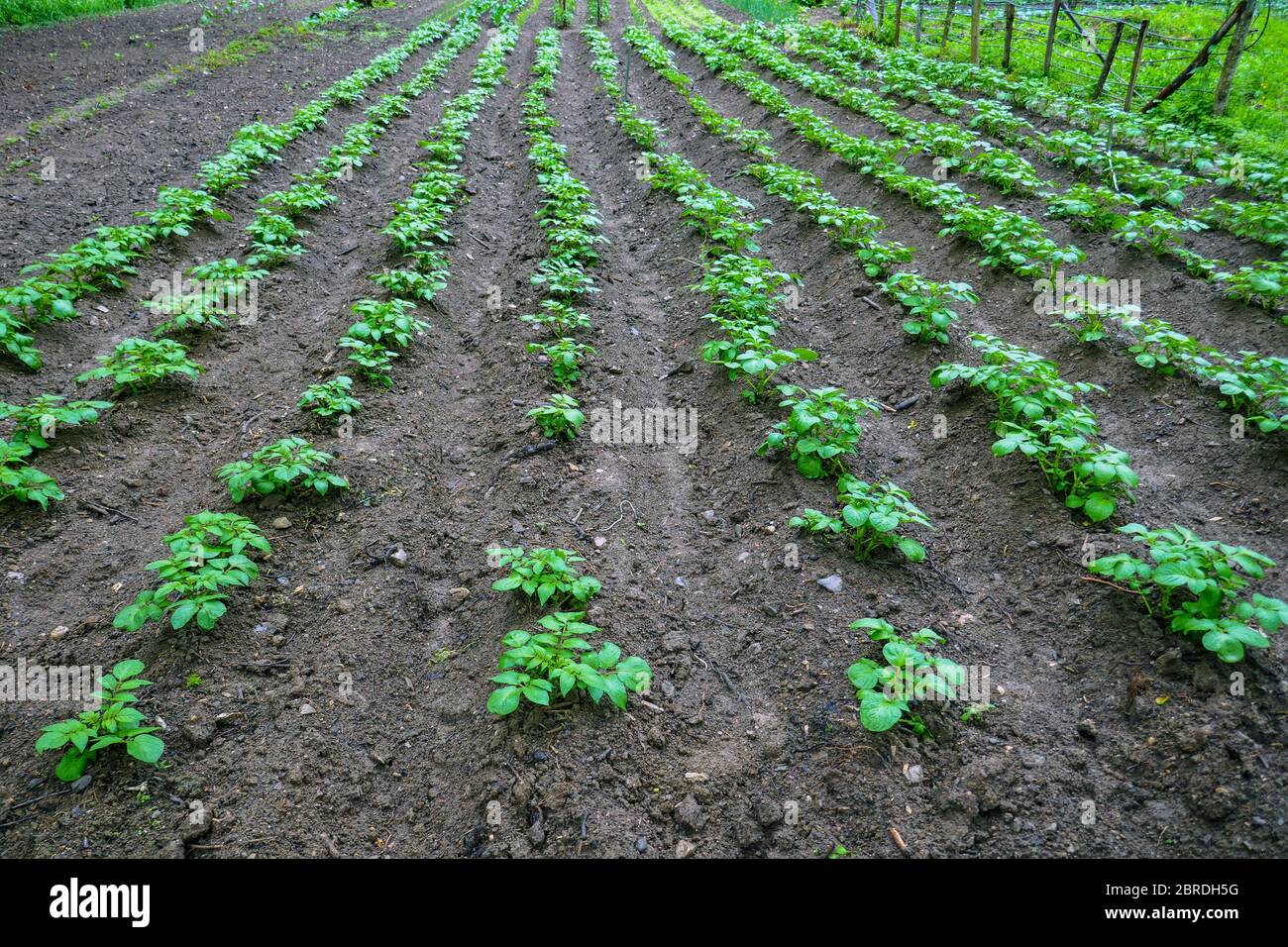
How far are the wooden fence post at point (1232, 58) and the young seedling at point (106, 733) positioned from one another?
572 inches

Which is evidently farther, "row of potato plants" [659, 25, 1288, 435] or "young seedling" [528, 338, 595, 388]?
"young seedling" [528, 338, 595, 388]

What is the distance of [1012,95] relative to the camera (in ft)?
39.7

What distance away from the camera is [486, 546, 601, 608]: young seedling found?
3354 mm

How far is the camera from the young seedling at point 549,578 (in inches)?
132

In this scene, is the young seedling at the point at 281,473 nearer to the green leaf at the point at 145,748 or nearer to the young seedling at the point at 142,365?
the young seedling at the point at 142,365

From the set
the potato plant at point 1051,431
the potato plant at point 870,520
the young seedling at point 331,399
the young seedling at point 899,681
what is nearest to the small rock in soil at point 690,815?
the young seedling at point 899,681

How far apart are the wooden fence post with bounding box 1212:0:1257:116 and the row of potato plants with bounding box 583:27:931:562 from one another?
7950 millimetres

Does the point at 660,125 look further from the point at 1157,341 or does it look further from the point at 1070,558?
the point at 1070,558

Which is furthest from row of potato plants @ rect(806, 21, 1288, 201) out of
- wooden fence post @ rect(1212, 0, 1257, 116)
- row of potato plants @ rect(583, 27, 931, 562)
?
row of potato plants @ rect(583, 27, 931, 562)

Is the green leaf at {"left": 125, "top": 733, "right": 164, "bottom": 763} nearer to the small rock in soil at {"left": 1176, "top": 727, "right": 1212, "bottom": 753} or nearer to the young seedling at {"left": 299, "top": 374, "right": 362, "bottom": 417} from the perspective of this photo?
the young seedling at {"left": 299, "top": 374, "right": 362, "bottom": 417}
